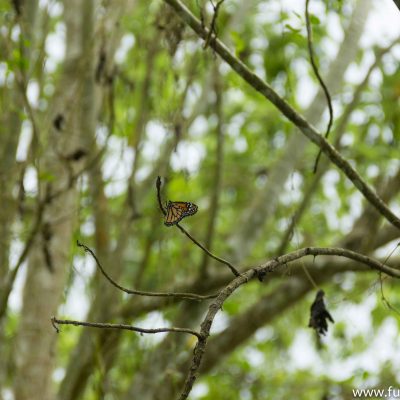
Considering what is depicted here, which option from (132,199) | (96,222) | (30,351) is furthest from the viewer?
(96,222)

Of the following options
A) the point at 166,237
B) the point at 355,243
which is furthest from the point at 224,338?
the point at 355,243

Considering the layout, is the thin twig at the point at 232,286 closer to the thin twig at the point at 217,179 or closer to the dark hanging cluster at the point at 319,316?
the dark hanging cluster at the point at 319,316

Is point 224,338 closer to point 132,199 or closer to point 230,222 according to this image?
point 132,199

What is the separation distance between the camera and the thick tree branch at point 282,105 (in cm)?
186

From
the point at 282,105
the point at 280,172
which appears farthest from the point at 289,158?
the point at 282,105

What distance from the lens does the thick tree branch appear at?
1856mm

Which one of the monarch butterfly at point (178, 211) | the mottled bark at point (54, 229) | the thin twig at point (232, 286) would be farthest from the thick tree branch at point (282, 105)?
the mottled bark at point (54, 229)

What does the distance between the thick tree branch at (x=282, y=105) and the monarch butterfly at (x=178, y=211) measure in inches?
25.7

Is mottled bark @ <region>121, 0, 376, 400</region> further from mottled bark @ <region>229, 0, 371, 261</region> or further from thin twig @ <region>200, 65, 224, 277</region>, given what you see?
thin twig @ <region>200, 65, 224, 277</region>

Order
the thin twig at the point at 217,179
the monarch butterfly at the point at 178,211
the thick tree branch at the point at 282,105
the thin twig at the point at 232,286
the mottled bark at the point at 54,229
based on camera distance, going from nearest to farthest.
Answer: the thin twig at the point at 232,286
the monarch butterfly at the point at 178,211
the thick tree branch at the point at 282,105
the mottled bark at the point at 54,229
the thin twig at the point at 217,179

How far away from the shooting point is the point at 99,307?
11.0ft

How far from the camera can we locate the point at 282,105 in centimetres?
187

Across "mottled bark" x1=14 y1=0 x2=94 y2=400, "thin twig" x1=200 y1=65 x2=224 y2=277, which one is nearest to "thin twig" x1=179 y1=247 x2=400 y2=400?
"thin twig" x1=200 y1=65 x2=224 y2=277

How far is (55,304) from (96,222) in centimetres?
61
